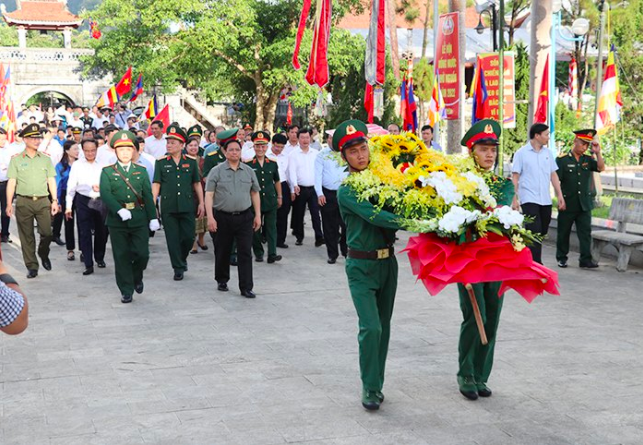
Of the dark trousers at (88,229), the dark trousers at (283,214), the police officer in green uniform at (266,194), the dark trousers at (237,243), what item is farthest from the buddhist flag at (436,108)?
the dark trousers at (237,243)

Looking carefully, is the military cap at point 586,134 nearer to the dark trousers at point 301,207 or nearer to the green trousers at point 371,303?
the dark trousers at point 301,207

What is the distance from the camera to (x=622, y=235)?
11203 mm

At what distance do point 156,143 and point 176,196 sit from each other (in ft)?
15.6

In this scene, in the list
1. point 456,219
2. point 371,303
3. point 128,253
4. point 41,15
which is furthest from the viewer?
point 41,15

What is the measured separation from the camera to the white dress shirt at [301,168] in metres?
13.6

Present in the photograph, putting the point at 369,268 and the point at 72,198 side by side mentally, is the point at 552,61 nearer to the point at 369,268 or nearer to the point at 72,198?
the point at 72,198

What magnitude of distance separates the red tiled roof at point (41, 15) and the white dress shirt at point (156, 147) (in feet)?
169

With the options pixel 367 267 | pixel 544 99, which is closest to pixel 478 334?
pixel 367 267

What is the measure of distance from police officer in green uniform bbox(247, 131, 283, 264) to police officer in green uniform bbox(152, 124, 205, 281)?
4.45 feet

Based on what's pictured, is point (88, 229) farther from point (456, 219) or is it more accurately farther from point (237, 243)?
point (456, 219)

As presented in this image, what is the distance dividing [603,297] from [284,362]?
4.19 meters

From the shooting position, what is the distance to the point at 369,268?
5699 millimetres

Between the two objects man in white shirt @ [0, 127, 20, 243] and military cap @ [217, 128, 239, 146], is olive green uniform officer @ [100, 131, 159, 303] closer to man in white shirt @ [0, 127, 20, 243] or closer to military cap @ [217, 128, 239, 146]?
military cap @ [217, 128, 239, 146]

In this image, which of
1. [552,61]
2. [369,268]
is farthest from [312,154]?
[369,268]
